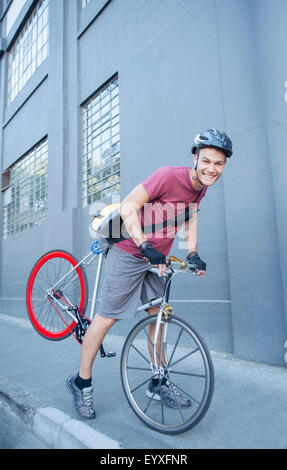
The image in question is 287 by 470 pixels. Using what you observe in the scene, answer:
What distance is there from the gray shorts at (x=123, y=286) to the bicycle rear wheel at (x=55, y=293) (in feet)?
1.93

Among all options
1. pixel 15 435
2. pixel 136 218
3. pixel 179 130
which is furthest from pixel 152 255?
pixel 179 130

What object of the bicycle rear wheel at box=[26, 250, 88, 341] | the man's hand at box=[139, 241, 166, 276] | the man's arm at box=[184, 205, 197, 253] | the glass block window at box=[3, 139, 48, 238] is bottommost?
the bicycle rear wheel at box=[26, 250, 88, 341]

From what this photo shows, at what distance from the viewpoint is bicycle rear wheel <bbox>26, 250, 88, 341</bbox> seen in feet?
9.55

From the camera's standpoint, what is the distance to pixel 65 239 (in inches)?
248

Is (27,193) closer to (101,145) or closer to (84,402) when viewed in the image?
(101,145)

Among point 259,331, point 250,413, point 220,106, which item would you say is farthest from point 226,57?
point 250,413

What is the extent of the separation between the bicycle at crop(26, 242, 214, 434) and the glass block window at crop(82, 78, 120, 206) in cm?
265

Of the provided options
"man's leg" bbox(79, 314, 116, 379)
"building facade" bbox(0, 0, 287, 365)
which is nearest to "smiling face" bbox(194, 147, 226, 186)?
"man's leg" bbox(79, 314, 116, 379)

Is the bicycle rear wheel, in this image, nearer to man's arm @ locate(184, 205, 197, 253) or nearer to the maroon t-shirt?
the maroon t-shirt

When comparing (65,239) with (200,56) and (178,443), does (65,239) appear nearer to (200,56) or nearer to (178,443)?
(200,56)

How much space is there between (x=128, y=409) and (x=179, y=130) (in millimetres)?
3351
